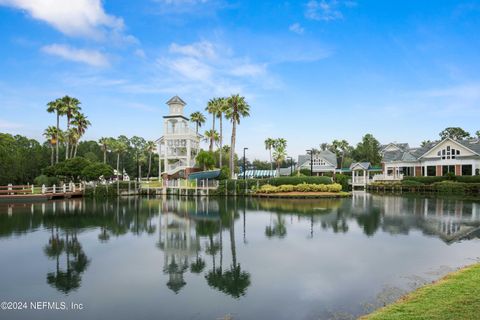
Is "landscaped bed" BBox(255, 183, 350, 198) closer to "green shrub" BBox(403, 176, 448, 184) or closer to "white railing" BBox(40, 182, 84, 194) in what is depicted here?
"green shrub" BBox(403, 176, 448, 184)

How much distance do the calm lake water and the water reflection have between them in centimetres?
7

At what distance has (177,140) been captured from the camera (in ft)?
170

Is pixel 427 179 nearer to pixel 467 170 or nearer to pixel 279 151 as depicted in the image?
pixel 467 170

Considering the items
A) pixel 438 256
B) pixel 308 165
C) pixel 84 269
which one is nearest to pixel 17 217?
pixel 84 269

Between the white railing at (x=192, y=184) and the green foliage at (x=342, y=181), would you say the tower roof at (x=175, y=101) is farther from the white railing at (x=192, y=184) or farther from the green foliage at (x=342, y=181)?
the green foliage at (x=342, y=181)

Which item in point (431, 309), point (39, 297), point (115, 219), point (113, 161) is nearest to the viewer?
point (431, 309)

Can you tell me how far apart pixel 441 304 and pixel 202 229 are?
48.1 ft

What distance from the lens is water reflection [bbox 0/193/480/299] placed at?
39.7ft

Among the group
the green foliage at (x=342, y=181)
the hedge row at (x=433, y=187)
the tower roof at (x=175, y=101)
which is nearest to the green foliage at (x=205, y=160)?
the tower roof at (x=175, y=101)

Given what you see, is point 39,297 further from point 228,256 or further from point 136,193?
point 136,193

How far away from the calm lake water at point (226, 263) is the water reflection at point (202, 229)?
65mm

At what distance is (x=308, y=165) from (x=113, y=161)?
2055 inches

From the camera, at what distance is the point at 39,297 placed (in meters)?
9.97

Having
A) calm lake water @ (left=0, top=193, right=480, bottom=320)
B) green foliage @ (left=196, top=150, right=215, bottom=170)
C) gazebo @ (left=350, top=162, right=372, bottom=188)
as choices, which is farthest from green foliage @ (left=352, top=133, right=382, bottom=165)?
calm lake water @ (left=0, top=193, right=480, bottom=320)
